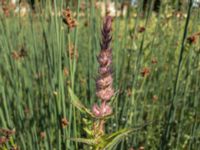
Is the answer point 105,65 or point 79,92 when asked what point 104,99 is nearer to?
point 105,65

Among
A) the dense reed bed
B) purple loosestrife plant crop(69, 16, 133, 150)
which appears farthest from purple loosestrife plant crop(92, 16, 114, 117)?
the dense reed bed

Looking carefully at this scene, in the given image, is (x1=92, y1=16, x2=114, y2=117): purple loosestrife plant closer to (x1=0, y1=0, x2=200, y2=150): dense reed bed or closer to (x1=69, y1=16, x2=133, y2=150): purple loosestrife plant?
(x1=69, y1=16, x2=133, y2=150): purple loosestrife plant

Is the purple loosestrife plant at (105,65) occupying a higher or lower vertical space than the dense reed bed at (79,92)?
higher

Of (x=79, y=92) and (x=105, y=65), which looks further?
(x=79, y=92)

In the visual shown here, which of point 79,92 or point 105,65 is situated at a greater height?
point 105,65

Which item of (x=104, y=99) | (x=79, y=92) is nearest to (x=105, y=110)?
(x=104, y=99)

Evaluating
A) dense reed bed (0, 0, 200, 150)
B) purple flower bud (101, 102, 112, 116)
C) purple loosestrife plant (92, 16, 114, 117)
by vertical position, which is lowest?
dense reed bed (0, 0, 200, 150)

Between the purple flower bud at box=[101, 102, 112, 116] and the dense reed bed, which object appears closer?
the purple flower bud at box=[101, 102, 112, 116]

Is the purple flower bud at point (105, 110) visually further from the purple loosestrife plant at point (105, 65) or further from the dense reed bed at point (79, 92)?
the dense reed bed at point (79, 92)

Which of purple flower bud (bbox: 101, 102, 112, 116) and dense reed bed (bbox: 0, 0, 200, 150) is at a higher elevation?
purple flower bud (bbox: 101, 102, 112, 116)

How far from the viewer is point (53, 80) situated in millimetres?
1432

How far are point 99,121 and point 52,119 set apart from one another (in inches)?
27.5

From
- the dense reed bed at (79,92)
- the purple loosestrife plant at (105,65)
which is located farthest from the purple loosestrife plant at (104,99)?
the dense reed bed at (79,92)

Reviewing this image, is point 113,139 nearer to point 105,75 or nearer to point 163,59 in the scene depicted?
point 105,75
